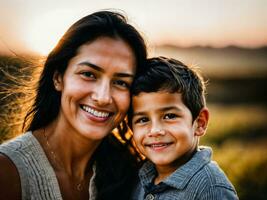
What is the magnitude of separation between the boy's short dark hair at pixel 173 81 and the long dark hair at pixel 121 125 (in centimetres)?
18

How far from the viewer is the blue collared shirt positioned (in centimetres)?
302

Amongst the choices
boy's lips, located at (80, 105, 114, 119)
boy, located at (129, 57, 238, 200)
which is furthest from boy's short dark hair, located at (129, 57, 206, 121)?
boy's lips, located at (80, 105, 114, 119)

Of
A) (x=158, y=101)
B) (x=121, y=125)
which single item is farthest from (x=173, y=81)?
(x=121, y=125)

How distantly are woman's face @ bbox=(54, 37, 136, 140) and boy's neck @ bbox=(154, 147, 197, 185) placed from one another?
470 mm

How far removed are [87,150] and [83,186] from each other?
0.89 feet

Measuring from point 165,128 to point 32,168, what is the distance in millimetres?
897

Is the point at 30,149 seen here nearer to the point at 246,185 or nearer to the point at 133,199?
the point at 133,199

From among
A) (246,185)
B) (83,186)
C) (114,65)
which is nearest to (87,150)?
(83,186)

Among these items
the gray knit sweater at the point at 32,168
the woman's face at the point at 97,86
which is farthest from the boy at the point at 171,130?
the gray knit sweater at the point at 32,168

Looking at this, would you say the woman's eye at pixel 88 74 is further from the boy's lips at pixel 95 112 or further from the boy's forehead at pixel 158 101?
the boy's forehead at pixel 158 101

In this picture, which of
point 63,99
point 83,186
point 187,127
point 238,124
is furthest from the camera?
point 238,124

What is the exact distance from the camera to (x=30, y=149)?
130 inches

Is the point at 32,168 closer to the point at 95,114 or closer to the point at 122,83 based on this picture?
the point at 95,114

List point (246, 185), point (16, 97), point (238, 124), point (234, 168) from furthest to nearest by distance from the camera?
1. point (238, 124)
2. point (234, 168)
3. point (246, 185)
4. point (16, 97)
